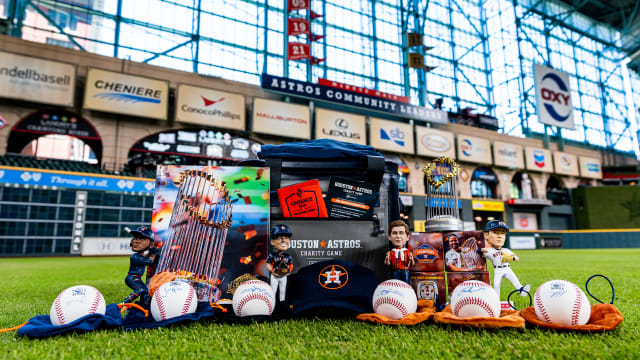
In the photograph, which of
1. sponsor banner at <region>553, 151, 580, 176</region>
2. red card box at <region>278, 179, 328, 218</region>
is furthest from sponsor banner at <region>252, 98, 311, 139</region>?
sponsor banner at <region>553, 151, 580, 176</region>

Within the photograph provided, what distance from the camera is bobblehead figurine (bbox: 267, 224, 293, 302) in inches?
84.4

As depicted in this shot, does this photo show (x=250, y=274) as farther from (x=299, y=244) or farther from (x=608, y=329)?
(x=608, y=329)

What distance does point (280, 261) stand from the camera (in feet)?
7.05

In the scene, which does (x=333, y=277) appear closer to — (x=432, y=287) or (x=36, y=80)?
(x=432, y=287)

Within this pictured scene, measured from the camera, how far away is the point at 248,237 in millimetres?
2258

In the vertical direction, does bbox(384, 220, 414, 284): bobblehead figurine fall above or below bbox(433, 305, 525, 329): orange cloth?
above

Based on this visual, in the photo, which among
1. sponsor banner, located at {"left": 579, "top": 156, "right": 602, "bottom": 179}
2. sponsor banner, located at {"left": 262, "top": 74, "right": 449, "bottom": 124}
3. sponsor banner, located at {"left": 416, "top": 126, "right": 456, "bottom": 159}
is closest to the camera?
sponsor banner, located at {"left": 262, "top": 74, "right": 449, "bottom": 124}

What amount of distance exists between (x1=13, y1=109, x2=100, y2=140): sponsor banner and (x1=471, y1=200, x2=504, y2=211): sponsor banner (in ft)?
66.6

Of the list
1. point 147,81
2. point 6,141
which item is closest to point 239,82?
point 147,81

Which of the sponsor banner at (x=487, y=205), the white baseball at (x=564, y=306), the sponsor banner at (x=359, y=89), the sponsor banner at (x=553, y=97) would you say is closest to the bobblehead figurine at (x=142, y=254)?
the white baseball at (x=564, y=306)

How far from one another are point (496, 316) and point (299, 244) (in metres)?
1.12

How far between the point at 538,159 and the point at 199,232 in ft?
93.7

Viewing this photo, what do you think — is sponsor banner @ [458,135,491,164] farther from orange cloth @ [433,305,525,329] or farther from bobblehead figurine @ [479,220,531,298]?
orange cloth @ [433,305,525,329]

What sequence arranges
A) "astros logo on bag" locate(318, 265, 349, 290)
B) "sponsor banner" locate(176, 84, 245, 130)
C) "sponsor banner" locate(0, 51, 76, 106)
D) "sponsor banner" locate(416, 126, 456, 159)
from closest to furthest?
"astros logo on bag" locate(318, 265, 349, 290), "sponsor banner" locate(0, 51, 76, 106), "sponsor banner" locate(176, 84, 245, 130), "sponsor banner" locate(416, 126, 456, 159)
